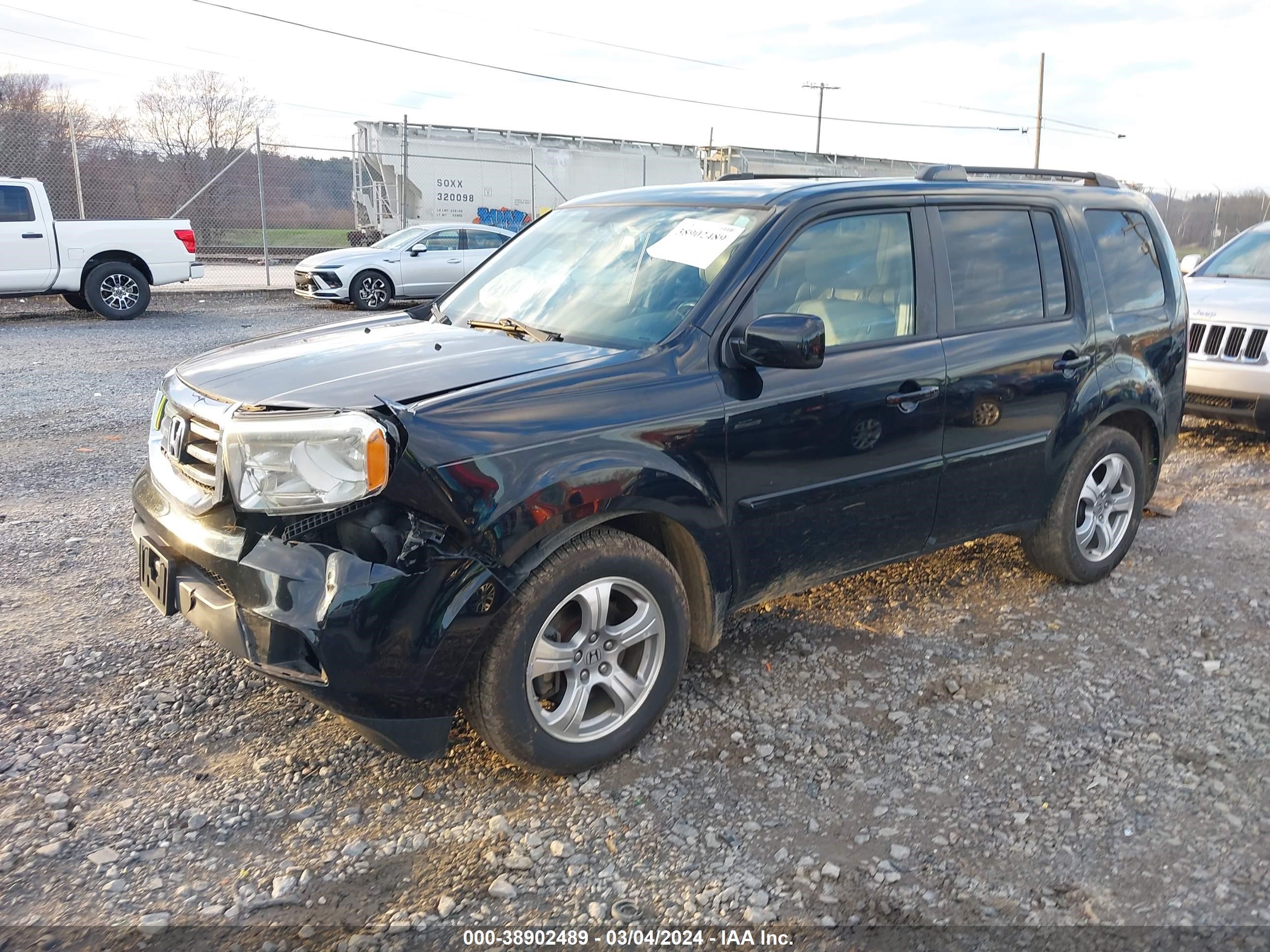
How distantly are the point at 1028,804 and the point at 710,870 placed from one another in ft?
3.42

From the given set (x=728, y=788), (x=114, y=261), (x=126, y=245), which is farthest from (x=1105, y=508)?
(x=114, y=261)

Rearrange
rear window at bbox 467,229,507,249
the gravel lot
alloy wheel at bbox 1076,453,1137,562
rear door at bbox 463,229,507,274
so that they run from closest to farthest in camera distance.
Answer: the gravel lot < alloy wheel at bbox 1076,453,1137,562 < rear door at bbox 463,229,507,274 < rear window at bbox 467,229,507,249

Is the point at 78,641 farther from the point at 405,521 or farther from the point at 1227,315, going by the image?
→ the point at 1227,315

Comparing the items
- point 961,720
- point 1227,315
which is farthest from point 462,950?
point 1227,315

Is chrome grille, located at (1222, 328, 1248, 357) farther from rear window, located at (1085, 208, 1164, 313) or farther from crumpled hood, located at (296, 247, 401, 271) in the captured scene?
crumpled hood, located at (296, 247, 401, 271)

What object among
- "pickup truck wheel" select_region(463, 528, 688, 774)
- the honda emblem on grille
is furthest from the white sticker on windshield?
the honda emblem on grille

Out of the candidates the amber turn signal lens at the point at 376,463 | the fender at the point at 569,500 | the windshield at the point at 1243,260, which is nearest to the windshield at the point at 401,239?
the windshield at the point at 1243,260

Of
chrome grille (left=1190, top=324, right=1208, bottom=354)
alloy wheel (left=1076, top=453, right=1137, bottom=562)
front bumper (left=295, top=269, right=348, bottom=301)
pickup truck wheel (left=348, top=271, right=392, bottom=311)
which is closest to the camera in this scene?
alloy wheel (left=1076, top=453, right=1137, bottom=562)

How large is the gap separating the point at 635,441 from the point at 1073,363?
2.29 metres

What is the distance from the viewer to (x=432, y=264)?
645 inches

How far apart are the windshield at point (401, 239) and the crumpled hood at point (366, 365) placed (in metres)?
13.1

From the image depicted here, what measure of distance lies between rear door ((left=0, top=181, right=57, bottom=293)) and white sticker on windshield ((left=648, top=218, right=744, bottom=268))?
41.9 ft

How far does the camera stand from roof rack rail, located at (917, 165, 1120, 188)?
4059 millimetres

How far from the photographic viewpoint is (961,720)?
11.4ft
